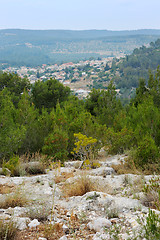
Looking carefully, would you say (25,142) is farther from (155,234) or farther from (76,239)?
(155,234)

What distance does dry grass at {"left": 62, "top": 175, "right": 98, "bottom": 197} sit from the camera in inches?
156

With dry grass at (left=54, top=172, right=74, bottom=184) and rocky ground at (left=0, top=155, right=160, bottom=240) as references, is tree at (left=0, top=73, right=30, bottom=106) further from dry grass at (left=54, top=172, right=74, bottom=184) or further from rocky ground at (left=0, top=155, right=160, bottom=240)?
rocky ground at (left=0, top=155, right=160, bottom=240)

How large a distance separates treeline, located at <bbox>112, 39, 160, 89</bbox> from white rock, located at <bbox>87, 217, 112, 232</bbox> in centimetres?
8320

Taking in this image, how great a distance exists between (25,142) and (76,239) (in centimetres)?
623

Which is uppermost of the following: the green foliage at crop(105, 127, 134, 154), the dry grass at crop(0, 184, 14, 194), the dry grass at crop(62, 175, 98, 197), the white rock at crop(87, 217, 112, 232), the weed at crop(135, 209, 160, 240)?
the weed at crop(135, 209, 160, 240)

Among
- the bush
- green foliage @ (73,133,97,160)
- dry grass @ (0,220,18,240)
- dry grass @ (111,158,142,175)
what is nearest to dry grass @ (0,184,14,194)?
dry grass @ (0,220,18,240)

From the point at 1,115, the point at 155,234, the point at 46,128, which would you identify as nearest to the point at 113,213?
the point at 155,234

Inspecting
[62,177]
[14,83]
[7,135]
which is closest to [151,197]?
→ [62,177]

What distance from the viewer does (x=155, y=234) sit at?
2.35 metres

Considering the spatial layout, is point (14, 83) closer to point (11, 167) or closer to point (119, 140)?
point (119, 140)

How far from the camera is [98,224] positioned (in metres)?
2.84

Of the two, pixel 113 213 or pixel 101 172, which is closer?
pixel 113 213

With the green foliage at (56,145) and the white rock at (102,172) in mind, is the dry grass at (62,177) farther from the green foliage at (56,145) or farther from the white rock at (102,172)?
the green foliage at (56,145)

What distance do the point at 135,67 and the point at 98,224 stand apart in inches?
4051
